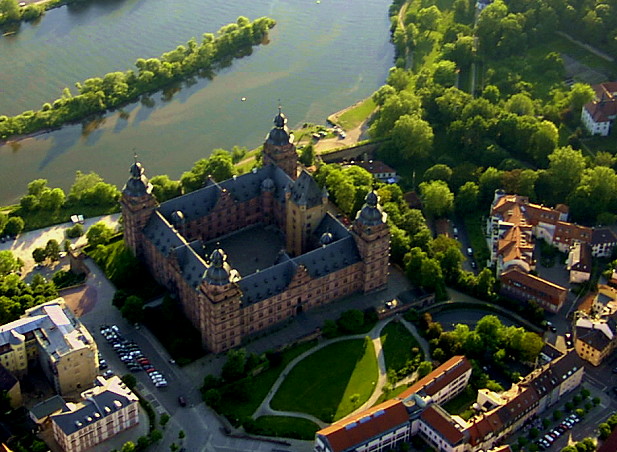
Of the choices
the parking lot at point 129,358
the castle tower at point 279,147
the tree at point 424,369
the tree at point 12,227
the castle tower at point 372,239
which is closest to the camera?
the parking lot at point 129,358

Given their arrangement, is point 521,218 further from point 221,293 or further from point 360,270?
point 221,293

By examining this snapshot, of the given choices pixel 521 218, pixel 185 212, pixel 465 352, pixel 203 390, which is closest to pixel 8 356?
pixel 203 390

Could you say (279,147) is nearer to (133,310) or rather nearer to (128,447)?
(133,310)

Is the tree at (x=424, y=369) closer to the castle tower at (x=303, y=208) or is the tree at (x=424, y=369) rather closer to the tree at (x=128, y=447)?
the castle tower at (x=303, y=208)

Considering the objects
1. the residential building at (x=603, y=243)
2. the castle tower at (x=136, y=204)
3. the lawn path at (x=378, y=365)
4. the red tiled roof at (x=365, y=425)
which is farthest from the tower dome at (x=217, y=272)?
the residential building at (x=603, y=243)

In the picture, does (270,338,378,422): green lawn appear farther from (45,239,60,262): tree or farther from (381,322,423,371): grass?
(45,239,60,262): tree

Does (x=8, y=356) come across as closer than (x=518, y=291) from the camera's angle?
Yes

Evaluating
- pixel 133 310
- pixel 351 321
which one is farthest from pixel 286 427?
pixel 133 310
